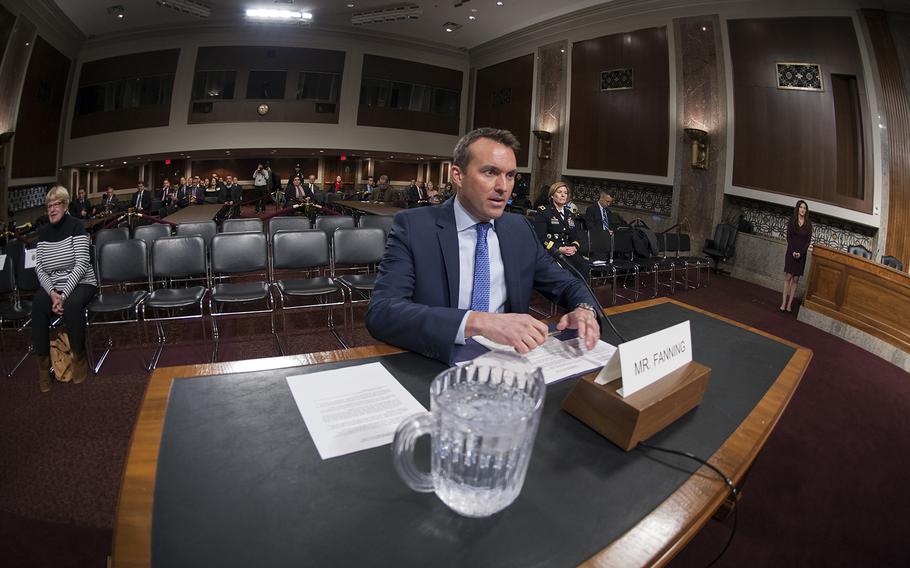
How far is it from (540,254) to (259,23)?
13.8 meters

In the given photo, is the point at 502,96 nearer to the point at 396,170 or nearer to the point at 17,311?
the point at 396,170

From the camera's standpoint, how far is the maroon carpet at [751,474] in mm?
1791

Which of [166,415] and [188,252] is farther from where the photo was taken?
A: [188,252]

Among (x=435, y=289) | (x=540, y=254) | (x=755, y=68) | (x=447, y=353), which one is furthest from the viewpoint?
(x=755, y=68)

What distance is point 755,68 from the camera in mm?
7324

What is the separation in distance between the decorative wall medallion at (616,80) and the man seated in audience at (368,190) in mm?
7737

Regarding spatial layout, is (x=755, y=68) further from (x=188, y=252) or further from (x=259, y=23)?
(x=259, y=23)

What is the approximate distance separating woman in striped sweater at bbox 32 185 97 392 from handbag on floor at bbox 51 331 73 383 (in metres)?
0.03

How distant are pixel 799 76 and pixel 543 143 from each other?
19.2 feet

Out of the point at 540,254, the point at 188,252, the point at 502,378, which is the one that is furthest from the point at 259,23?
the point at 502,378

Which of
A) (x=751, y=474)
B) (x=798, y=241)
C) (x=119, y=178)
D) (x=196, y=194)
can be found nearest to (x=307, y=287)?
(x=751, y=474)

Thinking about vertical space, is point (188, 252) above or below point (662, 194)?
below

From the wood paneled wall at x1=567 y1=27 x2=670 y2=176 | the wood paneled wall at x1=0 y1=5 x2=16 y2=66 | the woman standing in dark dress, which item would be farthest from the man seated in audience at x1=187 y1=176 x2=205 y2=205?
the woman standing in dark dress

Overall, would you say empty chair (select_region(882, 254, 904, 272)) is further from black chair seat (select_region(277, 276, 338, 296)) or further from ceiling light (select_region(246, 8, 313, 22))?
ceiling light (select_region(246, 8, 313, 22))
